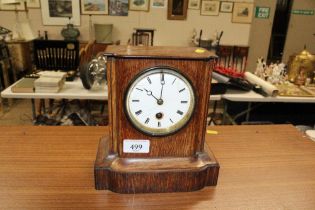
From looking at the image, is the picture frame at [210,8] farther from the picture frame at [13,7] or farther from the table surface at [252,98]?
the picture frame at [13,7]

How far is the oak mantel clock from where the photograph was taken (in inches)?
25.8

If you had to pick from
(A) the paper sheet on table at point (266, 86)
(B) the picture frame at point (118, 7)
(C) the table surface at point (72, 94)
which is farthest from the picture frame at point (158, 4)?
(C) the table surface at point (72, 94)

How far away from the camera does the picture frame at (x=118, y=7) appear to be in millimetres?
4211

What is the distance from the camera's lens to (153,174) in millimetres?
688

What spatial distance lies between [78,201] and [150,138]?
0.22 meters

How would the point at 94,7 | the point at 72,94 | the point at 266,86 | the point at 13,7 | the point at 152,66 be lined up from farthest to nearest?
the point at 94,7 < the point at 13,7 < the point at 266,86 < the point at 72,94 < the point at 152,66

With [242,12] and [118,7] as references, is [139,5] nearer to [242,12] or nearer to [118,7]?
[118,7]

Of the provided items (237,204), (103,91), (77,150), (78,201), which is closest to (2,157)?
(77,150)

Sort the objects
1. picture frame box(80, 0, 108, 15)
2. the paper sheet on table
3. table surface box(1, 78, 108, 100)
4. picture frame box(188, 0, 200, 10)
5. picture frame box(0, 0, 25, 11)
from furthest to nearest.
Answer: picture frame box(188, 0, 200, 10) → picture frame box(80, 0, 108, 15) → picture frame box(0, 0, 25, 11) → the paper sheet on table → table surface box(1, 78, 108, 100)

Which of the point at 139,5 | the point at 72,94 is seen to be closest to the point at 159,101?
the point at 72,94

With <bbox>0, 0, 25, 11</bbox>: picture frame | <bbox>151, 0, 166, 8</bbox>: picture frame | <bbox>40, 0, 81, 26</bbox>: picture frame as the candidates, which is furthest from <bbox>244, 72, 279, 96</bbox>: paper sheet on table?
<bbox>0, 0, 25, 11</bbox>: picture frame

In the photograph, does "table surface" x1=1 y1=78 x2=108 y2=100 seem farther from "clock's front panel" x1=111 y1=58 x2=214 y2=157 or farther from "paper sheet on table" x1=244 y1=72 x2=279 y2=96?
"clock's front panel" x1=111 y1=58 x2=214 y2=157

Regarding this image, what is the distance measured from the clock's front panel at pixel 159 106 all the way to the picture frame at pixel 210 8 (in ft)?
13.0

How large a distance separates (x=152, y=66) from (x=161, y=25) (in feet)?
12.8
